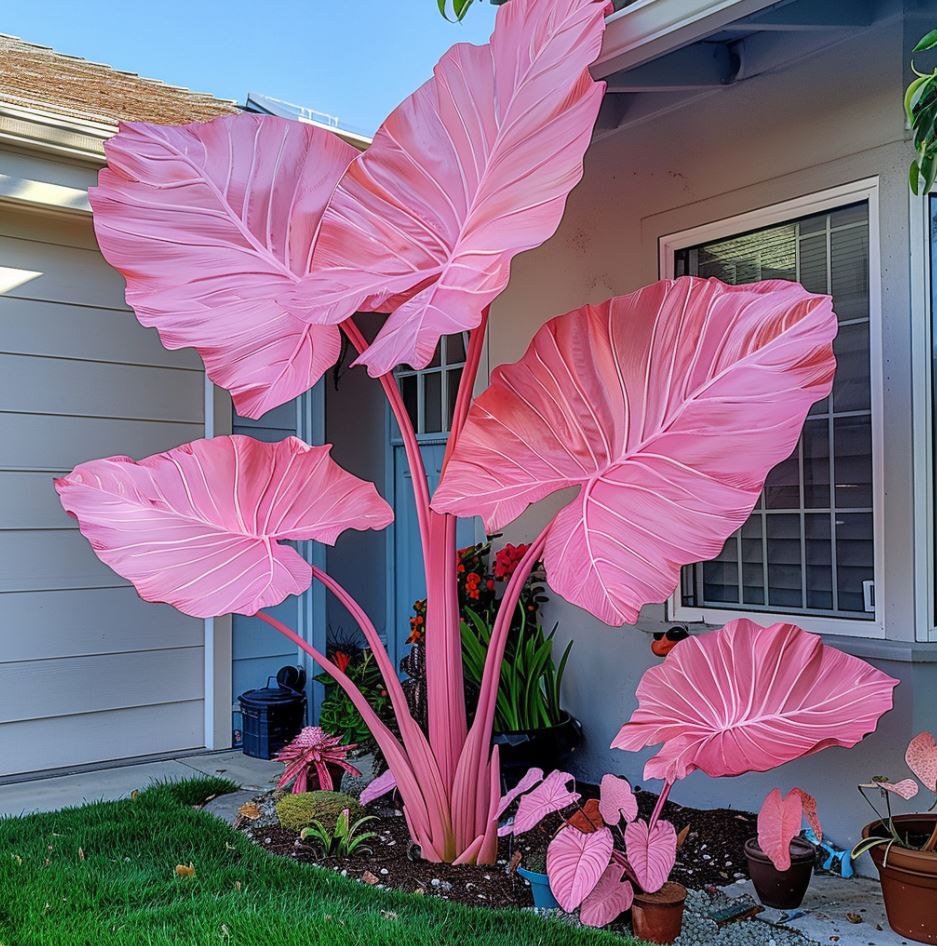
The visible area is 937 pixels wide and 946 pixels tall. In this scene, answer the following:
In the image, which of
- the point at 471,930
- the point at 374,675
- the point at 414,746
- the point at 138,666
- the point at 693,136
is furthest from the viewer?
the point at 374,675

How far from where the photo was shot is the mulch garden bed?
2729 millimetres

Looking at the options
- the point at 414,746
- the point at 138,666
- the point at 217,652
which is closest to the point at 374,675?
the point at 217,652

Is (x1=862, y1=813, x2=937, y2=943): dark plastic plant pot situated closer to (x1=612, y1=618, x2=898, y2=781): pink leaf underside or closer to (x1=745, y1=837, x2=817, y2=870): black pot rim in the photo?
(x1=745, y1=837, x2=817, y2=870): black pot rim

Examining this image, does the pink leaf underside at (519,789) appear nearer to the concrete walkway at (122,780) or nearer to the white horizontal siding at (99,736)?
the concrete walkway at (122,780)

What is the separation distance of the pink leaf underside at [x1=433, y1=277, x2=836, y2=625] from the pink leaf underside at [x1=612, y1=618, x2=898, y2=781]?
41 centimetres

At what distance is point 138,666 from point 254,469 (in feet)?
6.01

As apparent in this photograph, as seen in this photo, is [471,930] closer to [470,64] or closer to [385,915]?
[385,915]

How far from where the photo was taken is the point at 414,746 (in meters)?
2.95

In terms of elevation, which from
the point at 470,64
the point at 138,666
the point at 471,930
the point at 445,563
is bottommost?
the point at 471,930

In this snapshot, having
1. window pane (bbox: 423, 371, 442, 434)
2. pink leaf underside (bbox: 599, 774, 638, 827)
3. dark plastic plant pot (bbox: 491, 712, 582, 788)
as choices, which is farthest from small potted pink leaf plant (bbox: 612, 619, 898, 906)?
Answer: window pane (bbox: 423, 371, 442, 434)

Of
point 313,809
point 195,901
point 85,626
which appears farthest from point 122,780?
point 195,901

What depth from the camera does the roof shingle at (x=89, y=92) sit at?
4.18 m

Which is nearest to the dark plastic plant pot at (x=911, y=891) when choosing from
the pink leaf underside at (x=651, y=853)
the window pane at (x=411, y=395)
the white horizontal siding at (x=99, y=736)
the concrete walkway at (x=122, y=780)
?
the pink leaf underside at (x=651, y=853)

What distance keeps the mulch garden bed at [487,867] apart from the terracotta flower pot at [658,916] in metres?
0.35
